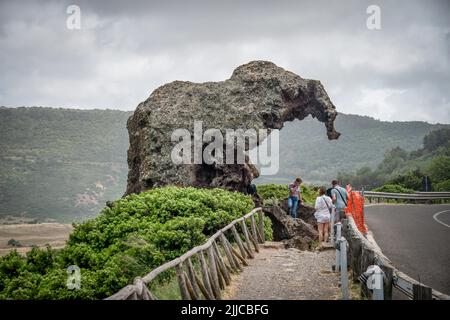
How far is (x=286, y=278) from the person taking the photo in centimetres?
1320

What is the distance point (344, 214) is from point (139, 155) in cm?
863

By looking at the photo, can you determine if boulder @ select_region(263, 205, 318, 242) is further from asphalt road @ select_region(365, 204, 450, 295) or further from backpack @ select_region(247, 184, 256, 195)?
asphalt road @ select_region(365, 204, 450, 295)

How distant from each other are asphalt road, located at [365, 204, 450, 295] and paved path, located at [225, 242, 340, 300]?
1.87 metres

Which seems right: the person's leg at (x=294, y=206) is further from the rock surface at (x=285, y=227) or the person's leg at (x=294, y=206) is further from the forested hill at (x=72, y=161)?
the forested hill at (x=72, y=161)

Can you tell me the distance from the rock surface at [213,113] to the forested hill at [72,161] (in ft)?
181

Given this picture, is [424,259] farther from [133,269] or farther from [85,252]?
[85,252]

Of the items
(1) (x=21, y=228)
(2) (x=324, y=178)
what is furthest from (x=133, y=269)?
(2) (x=324, y=178)

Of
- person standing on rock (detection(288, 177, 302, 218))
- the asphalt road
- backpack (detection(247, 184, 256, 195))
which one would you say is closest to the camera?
the asphalt road

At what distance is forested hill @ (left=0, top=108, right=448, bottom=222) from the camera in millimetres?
84688

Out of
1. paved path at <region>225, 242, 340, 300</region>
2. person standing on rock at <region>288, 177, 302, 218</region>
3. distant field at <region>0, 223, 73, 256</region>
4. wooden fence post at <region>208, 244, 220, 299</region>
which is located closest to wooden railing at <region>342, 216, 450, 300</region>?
paved path at <region>225, 242, 340, 300</region>

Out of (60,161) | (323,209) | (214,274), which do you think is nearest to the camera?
(214,274)

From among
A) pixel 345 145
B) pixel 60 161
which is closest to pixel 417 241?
pixel 60 161

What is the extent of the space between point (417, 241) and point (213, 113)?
9.14m

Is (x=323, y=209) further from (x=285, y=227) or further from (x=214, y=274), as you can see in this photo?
(x=214, y=274)
